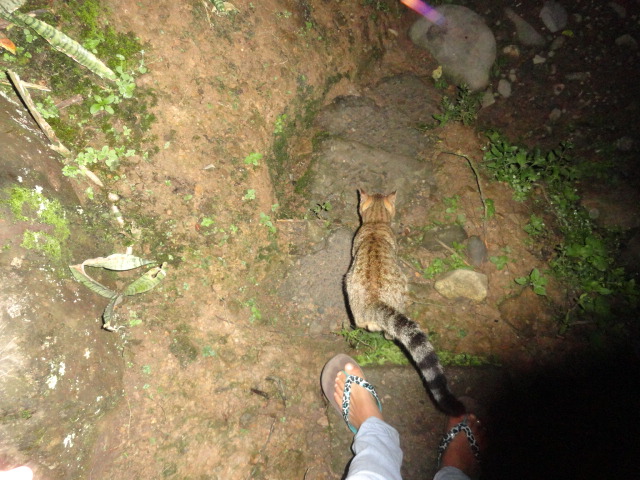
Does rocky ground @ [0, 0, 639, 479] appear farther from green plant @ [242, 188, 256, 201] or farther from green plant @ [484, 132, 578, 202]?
green plant @ [484, 132, 578, 202]

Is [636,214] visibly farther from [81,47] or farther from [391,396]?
[81,47]

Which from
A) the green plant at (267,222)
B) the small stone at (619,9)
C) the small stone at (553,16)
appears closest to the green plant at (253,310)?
the green plant at (267,222)

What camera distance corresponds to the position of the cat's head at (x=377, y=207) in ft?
12.2

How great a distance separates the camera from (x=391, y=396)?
329 centimetres

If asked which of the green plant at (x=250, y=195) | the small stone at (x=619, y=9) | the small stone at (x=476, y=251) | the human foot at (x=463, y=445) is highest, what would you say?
the small stone at (x=619, y=9)

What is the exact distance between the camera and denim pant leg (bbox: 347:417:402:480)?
250 centimetres

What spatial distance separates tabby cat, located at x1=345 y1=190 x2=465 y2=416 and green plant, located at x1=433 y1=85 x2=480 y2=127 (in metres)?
1.77

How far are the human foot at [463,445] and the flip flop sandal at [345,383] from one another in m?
0.71

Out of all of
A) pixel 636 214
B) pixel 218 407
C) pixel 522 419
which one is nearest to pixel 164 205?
pixel 218 407

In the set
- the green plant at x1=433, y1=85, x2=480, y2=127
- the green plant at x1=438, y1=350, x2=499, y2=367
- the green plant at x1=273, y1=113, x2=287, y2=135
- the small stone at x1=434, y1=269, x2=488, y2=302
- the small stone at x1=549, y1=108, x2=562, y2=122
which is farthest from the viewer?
the green plant at x1=433, y1=85, x2=480, y2=127

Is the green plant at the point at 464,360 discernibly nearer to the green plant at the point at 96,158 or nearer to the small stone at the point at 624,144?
the small stone at the point at 624,144

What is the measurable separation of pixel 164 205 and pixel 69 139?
88 cm

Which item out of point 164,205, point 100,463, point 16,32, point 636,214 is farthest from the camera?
point 636,214

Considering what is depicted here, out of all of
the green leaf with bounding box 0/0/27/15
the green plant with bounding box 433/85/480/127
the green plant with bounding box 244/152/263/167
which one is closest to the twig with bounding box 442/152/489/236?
the green plant with bounding box 433/85/480/127
